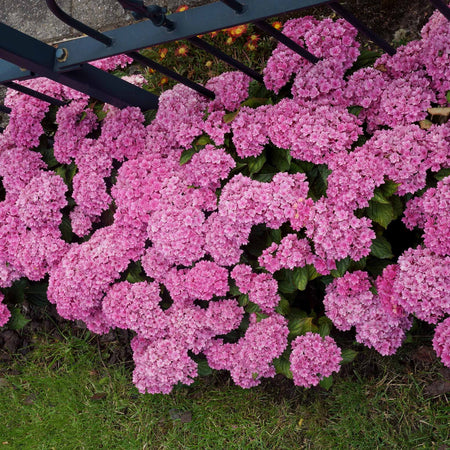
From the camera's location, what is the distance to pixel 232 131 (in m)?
2.69

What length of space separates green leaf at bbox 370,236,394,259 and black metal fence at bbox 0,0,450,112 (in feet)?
2.95

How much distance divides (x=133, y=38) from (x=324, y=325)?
1.60 m

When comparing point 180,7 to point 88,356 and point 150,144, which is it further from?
point 88,356

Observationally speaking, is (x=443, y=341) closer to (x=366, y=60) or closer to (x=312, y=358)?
(x=312, y=358)

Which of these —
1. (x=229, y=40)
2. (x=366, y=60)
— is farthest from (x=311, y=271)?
(x=229, y=40)

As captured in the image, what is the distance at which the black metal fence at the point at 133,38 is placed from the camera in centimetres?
216

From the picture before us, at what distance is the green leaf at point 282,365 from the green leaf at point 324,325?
8.9 inches

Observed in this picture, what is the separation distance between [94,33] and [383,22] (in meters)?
1.80

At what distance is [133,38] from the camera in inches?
94.1

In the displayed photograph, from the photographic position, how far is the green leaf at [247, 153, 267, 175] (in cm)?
263

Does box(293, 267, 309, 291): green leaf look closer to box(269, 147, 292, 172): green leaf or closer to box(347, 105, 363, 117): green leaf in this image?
box(269, 147, 292, 172): green leaf

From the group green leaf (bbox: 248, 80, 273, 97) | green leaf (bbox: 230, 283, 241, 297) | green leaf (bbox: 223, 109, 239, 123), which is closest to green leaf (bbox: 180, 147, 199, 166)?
green leaf (bbox: 223, 109, 239, 123)

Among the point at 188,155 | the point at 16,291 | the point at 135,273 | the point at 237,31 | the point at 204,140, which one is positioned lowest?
the point at 16,291

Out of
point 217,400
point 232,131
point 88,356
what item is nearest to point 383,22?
point 232,131
